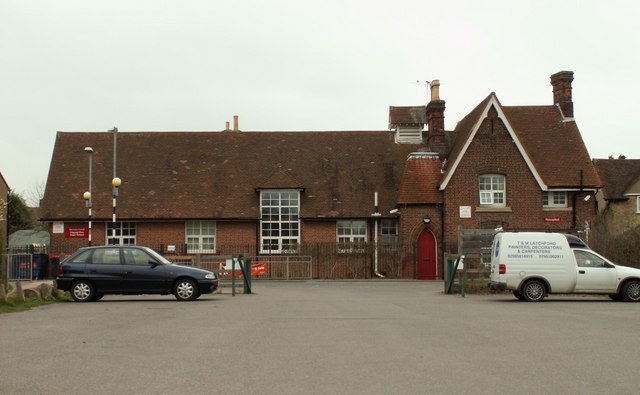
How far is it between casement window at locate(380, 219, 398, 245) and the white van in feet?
60.1

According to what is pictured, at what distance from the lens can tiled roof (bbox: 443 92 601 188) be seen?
38062 millimetres

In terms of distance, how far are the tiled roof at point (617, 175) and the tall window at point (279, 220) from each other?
2554cm

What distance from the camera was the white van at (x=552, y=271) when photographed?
21234 mm

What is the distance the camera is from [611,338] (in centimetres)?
1222

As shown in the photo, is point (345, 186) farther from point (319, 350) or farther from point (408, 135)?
point (319, 350)

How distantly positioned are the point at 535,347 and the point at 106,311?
10.2 metres

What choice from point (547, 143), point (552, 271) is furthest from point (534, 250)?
point (547, 143)

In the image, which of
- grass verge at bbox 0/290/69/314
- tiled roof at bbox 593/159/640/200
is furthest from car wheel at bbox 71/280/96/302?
tiled roof at bbox 593/159/640/200

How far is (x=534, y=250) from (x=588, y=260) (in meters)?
1.59

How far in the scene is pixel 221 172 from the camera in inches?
1652

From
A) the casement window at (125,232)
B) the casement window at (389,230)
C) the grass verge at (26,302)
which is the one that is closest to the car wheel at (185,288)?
the grass verge at (26,302)

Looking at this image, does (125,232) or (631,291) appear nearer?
(631,291)

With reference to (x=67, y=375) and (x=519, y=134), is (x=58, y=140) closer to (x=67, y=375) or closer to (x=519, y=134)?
(x=519, y=134)

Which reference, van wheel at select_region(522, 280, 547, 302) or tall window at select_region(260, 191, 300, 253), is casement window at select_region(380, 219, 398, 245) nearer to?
tall window at select_region(260, 191, 300, 253)
